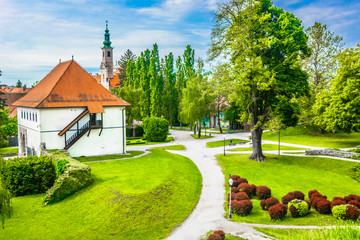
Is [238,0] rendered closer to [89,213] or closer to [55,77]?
[55,77]

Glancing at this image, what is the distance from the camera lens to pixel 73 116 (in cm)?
3009

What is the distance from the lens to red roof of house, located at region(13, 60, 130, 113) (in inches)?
1166

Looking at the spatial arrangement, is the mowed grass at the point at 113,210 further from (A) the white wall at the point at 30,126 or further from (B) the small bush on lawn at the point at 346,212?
(A) the white wall at the point at 30,126

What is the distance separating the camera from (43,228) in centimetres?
1559

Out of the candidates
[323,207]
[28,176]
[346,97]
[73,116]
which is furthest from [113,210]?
[346,97]

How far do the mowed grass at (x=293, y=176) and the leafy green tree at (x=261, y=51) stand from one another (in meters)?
2.86

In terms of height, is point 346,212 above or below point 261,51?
below

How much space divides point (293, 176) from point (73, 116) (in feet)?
77.3

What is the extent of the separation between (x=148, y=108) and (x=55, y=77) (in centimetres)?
2612

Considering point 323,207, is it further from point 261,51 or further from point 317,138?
point 317,138

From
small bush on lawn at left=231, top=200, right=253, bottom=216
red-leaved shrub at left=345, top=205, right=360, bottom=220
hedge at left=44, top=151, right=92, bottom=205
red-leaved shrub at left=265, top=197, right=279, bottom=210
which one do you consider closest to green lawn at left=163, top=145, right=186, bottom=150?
hedge at left=44, top=151, right=92, bottom=205

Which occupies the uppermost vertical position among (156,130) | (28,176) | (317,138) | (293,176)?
(156,130)

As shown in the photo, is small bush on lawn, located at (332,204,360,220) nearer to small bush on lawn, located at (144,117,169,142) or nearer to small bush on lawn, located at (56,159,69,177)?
small bush on lawn, located at (56,159,69,177)

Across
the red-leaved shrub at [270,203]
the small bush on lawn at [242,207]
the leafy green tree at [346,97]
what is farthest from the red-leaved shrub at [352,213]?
the leafy green tree at [346,97]
